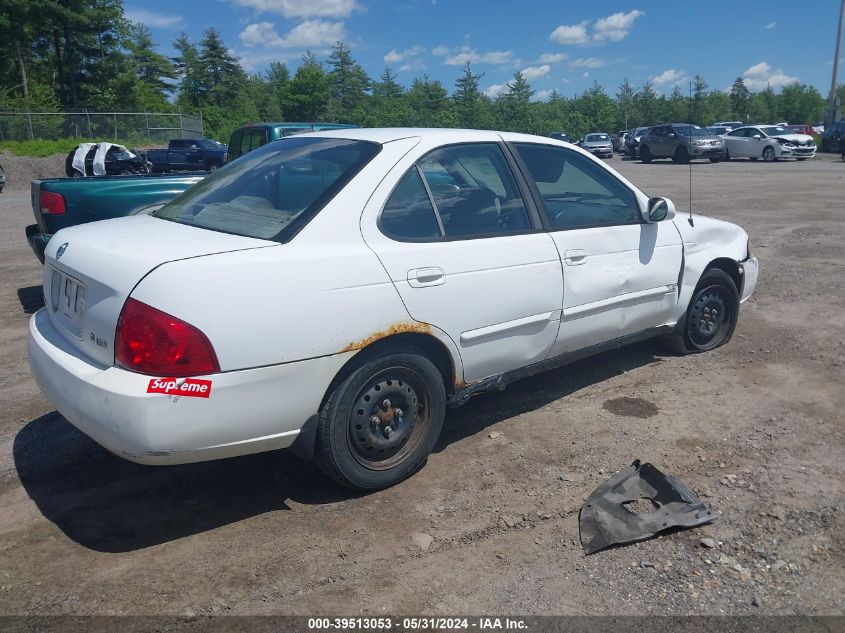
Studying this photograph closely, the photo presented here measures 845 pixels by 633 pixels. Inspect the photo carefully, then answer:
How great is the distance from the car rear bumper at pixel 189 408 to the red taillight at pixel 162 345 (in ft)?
0.18

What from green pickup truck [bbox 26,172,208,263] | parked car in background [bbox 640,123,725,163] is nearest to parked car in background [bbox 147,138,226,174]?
parked car in background [bbox 640,123,725,163]

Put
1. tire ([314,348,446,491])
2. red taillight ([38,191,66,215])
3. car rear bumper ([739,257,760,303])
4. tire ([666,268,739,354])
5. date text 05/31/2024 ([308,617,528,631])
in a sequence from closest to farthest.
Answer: date text 05/31/2024 ([308,617,528,631])
tire ([314,348,446,491])
tire ([666,268,739,354])
car rear bumper ([739,257,760,303])
red taillight ([38,191,66,215])

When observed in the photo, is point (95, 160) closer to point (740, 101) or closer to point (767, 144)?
point (767, 144)

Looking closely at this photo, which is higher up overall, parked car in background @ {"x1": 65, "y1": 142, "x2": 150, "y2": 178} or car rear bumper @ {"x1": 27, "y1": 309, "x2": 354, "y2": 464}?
parked car in background @ {"x1": 65, "y1": 142, "x2": 150, "y2": 178}

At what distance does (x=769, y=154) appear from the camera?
31.2 meters

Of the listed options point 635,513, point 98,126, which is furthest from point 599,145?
point 635,513

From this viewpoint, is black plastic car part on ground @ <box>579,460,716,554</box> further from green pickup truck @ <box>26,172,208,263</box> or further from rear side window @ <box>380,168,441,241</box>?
green pickup truck @ <box>26,172,208,263</box>

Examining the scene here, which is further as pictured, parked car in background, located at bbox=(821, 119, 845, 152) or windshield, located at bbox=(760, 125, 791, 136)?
parked car in background, located at bbox=(821, 119, 845, 152)

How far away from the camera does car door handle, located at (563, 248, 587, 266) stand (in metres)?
4.21

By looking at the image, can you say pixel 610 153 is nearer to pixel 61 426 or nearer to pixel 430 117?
pixel 430 117

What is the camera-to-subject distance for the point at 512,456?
4.01 m

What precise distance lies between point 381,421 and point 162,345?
3.81ft

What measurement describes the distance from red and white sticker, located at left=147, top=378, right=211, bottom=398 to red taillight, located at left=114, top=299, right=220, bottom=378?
0.02 m

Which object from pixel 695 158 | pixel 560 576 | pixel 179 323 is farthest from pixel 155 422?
pixel 695 158
